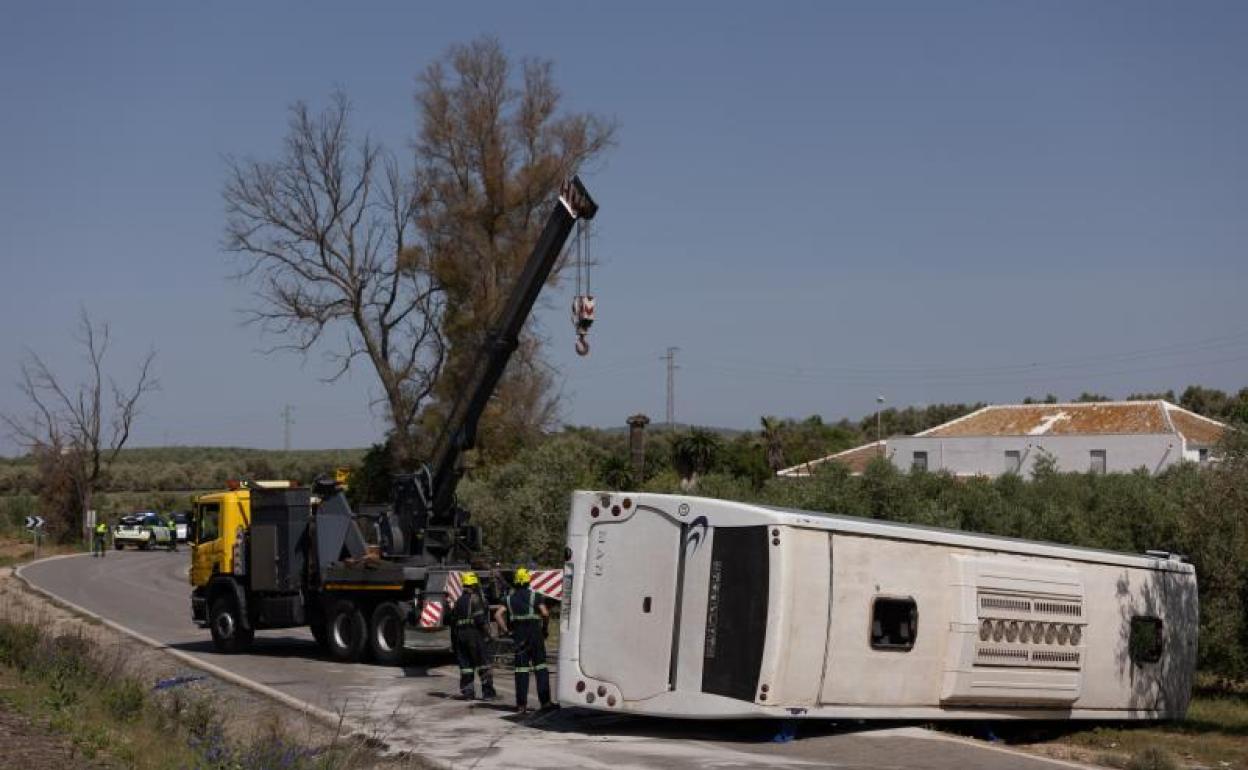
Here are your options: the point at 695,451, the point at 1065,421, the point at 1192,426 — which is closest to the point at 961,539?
the point at 695,451

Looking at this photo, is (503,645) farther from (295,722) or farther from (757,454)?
(757,454)

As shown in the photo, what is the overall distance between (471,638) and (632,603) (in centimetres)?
423

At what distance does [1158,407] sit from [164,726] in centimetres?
5394

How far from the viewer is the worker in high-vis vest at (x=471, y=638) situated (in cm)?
1808

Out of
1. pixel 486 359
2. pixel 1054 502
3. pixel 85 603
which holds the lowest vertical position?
pixel 85 603

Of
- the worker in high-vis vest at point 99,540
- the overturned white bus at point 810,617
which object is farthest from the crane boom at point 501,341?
the worker in high-vis vest at point 99,540

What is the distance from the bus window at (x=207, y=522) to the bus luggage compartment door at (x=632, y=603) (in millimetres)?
12259

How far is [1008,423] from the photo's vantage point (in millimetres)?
64000

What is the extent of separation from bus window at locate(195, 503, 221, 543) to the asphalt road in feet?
8.64

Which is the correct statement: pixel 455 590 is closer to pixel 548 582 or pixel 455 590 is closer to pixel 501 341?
pixel 548 582

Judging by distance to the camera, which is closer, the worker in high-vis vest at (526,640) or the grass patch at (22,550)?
the worker in high-vis vest at (526,640)

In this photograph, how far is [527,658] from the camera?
16.9m

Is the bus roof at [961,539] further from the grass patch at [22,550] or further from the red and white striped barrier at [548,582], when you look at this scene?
the grass patch at [22,550]

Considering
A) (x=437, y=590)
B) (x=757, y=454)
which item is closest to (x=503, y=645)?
(x=437, y=590)
